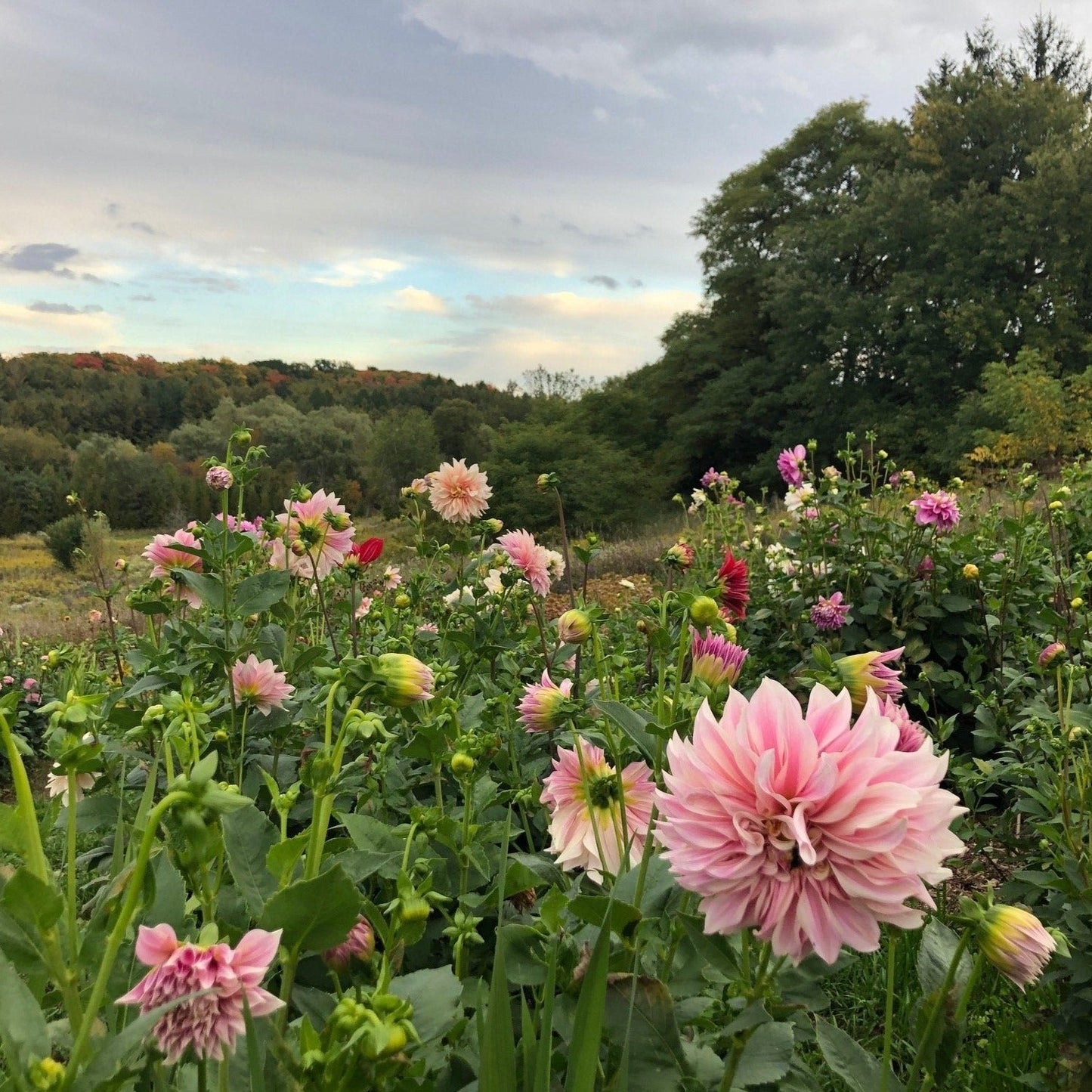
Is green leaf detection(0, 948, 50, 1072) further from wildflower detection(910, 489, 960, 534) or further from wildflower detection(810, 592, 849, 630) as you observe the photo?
wildflower detection(910, 489, 960, 534)

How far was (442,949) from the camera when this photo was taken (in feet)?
3.71

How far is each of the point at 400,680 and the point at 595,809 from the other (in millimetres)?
291

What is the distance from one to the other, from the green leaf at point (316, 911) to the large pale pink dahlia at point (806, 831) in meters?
0.22

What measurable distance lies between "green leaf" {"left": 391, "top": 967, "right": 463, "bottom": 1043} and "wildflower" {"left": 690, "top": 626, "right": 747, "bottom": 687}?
45 cm

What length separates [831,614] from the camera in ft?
8.87

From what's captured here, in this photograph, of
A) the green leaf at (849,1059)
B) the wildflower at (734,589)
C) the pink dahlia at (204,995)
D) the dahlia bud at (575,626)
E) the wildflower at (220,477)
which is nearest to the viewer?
the pink dahlia at (204,995)

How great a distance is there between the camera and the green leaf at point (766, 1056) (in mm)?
665

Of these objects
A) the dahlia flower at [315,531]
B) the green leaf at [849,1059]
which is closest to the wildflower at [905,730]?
the green leaf at [849,1059]

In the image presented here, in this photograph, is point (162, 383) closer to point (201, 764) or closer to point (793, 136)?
point (793, 136)

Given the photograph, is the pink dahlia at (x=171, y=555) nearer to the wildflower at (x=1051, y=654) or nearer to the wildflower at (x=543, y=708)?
the wildflower at (x=543, y=708)

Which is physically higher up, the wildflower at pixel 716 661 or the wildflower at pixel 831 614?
the wildflower at pixel 716 661

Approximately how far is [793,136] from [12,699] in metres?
24.3

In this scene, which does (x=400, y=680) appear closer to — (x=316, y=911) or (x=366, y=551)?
(x=316, y=911)

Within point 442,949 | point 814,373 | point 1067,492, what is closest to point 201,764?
point 442,949
